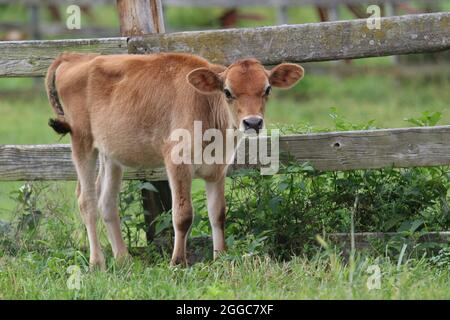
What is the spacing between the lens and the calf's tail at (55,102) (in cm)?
742

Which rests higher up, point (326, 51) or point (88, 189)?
point (326, 51)

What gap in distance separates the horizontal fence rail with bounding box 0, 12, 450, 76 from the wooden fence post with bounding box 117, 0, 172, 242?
0.14 m

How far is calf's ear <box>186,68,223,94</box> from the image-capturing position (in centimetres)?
692

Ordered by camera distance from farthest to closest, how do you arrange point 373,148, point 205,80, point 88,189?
point 88,189, point 373,148, point 205,80

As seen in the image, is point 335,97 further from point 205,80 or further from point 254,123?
point 254,123

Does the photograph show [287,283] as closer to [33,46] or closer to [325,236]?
[325,236]

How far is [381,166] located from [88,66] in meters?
2.27

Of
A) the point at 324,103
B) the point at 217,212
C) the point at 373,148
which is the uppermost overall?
the point at 324,103

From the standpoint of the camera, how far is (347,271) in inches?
243

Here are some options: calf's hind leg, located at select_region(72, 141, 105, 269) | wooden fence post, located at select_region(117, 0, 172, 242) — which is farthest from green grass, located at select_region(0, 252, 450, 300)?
wooden fence post, located at select_region(117, 0, 172, 242)

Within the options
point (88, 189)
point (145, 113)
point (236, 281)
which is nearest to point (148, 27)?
point (145, 113)

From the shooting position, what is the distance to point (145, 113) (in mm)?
7297

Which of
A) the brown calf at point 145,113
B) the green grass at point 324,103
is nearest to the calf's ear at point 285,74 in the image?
the brown calf at point 145,113

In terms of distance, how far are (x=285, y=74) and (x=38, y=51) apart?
193 centimetres
